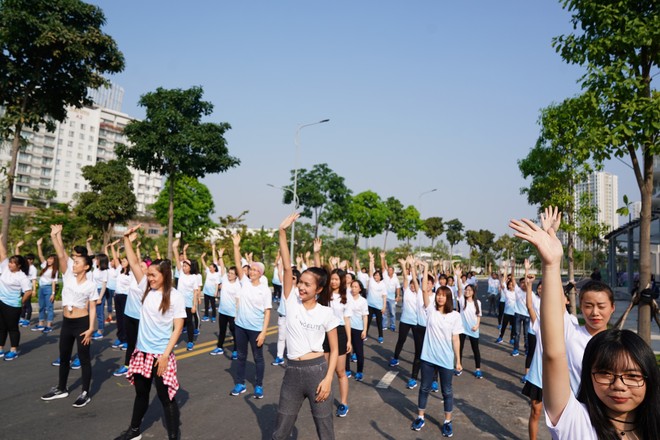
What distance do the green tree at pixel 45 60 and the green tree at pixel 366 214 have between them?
1166 inches

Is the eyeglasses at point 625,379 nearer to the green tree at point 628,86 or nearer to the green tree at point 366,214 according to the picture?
the green tree at point 628,86

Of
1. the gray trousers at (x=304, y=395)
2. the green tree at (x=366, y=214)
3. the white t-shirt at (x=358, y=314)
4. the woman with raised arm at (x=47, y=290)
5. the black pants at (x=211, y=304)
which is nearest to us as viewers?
the gray trousers at (x=304, y=395)

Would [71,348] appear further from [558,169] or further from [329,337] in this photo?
[558,169]

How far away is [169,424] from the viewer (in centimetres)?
480

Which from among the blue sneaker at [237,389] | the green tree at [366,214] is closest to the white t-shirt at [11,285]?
the blue sneaker at [237,389]

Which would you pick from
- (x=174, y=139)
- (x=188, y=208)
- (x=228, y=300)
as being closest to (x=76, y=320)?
(x=228, y=300)

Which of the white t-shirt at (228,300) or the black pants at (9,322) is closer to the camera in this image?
the black pants at (9,322)

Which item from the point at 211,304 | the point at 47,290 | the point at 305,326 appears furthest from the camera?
the point at 211,304

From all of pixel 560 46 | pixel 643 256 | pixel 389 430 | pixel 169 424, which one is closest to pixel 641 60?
pixel 560 46

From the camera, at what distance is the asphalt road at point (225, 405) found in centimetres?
551

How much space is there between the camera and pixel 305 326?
13.9 feet

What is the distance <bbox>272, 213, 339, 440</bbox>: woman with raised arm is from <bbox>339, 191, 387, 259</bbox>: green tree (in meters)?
40.0

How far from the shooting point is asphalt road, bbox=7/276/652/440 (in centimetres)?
551

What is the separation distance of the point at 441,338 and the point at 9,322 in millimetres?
7733
